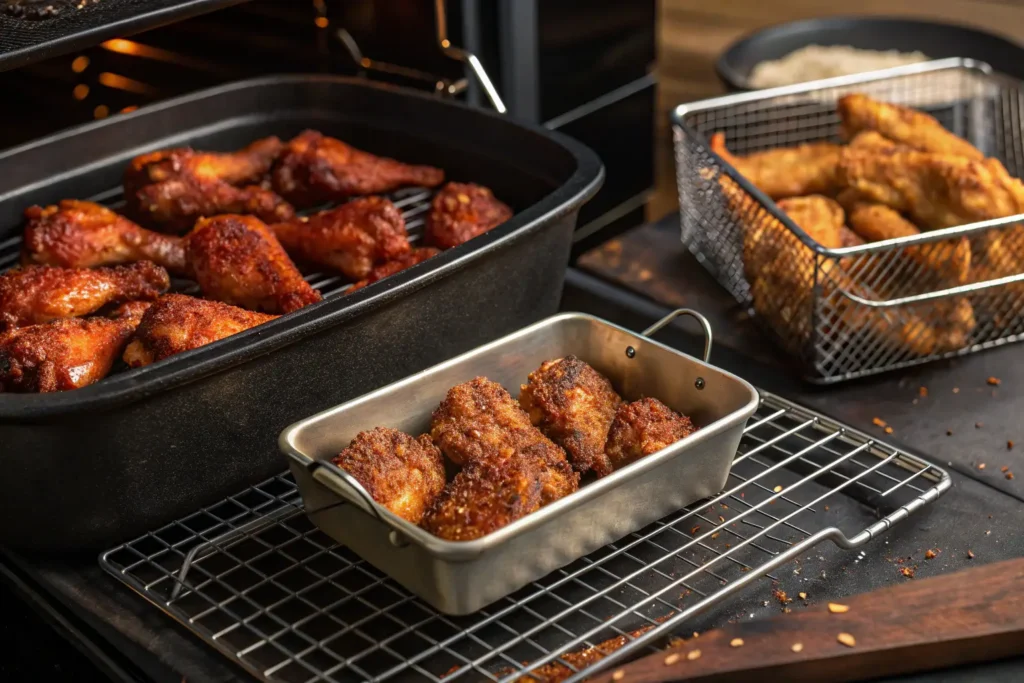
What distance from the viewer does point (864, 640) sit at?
123 centimetres

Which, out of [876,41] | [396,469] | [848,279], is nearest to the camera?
[396,469]

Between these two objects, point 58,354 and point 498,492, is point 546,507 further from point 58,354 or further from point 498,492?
point 58,354

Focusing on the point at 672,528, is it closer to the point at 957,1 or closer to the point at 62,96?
the point at 62,96

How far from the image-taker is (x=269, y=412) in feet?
4.64

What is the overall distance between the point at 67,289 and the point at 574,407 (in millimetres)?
743

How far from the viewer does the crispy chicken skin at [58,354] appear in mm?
1403

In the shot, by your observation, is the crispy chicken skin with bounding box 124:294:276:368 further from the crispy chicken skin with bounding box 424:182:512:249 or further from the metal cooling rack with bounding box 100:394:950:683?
the crispy chicken skin with bounding box 424:182:512:249

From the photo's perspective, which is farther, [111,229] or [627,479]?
[111,229]

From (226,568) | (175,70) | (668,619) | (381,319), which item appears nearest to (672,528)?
(668,619)

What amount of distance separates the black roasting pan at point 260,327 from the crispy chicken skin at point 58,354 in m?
0.16

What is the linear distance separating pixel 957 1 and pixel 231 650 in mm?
3208

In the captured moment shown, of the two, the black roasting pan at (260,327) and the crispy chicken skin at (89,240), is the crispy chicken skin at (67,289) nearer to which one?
the crispy chicken skin at (89,240)

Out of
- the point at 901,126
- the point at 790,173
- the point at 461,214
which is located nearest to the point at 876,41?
the point at 901,126

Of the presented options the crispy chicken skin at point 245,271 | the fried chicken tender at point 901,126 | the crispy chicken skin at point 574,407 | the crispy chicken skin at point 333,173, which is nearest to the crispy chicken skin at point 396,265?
the crispy chicken skin at point 245,271
